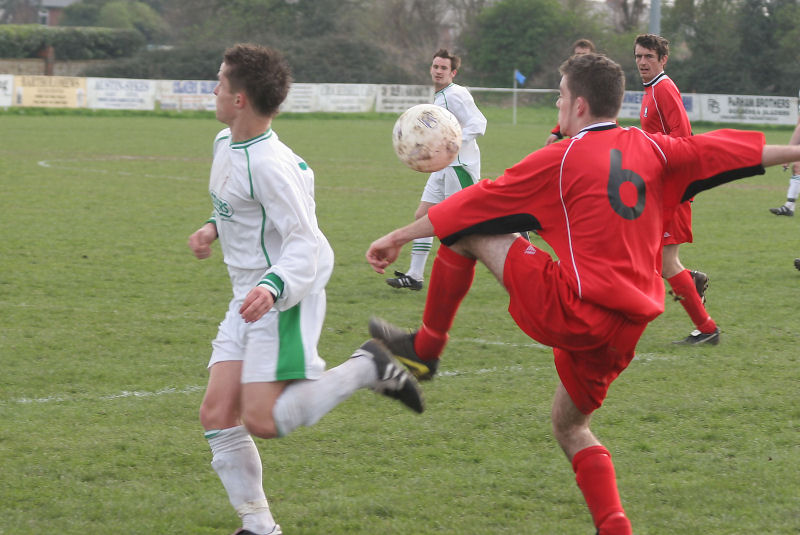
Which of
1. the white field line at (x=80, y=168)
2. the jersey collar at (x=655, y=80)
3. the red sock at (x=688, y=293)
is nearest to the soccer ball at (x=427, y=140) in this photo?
the red sock at (x=688, y=293)

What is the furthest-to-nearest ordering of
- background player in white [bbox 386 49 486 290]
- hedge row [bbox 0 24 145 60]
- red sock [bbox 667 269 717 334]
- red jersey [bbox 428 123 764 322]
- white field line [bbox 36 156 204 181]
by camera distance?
hedge row [bbox 0 24 145 60] < white field line [bbox 36 156 204 181] < background player in white [bbox 386 49 486 290] < red sock [bbox 667 269 717 334] < red jersey [bbox 428 123 764 322]

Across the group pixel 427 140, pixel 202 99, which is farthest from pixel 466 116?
pixel 202 99

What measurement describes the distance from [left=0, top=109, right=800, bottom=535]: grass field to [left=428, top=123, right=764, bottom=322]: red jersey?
3.46 ft

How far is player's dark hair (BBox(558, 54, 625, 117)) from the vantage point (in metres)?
3.40

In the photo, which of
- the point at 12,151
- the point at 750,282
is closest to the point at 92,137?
the point at 12,151

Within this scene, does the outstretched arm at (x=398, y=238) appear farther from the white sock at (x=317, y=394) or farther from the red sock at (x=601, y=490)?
the red sock at (x=601, y=490)

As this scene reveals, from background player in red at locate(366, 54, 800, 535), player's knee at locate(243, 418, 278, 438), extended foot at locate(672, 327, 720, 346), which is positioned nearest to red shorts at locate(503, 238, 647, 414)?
background player in red at locate(366, 54, 800, 535)

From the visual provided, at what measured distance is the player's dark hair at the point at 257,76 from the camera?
3.69 m

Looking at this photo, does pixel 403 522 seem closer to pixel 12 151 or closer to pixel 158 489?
pixel 158 489

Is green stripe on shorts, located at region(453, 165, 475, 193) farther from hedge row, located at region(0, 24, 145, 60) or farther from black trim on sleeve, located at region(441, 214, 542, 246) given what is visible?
hedge row, located at region(0, 24, 145, 60)

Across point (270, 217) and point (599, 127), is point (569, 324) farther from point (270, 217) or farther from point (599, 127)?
point (270, 217)

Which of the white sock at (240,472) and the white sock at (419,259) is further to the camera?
the white sock at (419,259)

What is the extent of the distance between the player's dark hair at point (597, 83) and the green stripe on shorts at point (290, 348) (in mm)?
1249

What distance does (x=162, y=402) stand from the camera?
17.5 feet
